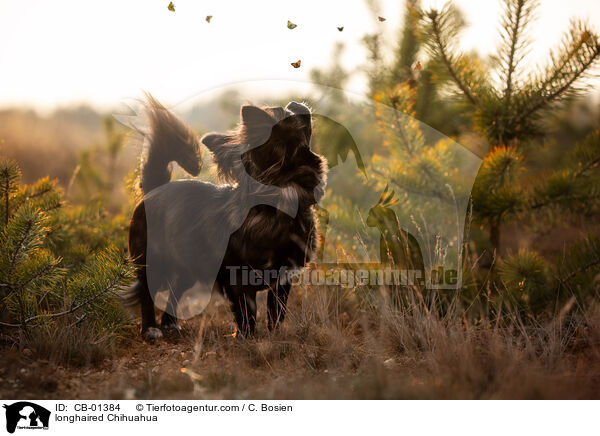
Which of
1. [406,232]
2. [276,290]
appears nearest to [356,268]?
[406,232]

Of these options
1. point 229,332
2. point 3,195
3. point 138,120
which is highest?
point 138,120

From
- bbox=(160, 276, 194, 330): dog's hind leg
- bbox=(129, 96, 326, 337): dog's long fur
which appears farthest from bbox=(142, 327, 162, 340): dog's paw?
bbox=(160, 276, 194, 330): dog's hind leg

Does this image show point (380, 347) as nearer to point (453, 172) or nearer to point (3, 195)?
point (453, 172)

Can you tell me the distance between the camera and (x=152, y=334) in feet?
10.2

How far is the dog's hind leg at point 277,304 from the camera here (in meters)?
2.81

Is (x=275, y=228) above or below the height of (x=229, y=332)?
above

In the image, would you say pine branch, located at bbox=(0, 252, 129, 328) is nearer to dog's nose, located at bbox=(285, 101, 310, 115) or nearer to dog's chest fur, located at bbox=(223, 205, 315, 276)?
dog's chest fur, located at bbox=(223, 205, 315, 276)

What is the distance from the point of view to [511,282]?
2.95 meters

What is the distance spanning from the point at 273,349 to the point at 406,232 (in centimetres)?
142

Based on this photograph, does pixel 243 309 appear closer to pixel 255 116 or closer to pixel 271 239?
pixel 271 239

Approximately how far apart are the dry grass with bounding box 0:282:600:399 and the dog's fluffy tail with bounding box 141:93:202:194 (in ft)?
4.13

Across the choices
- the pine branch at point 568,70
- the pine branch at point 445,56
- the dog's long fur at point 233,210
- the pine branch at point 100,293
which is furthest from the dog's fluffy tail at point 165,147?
the pine branch at point 568,70
